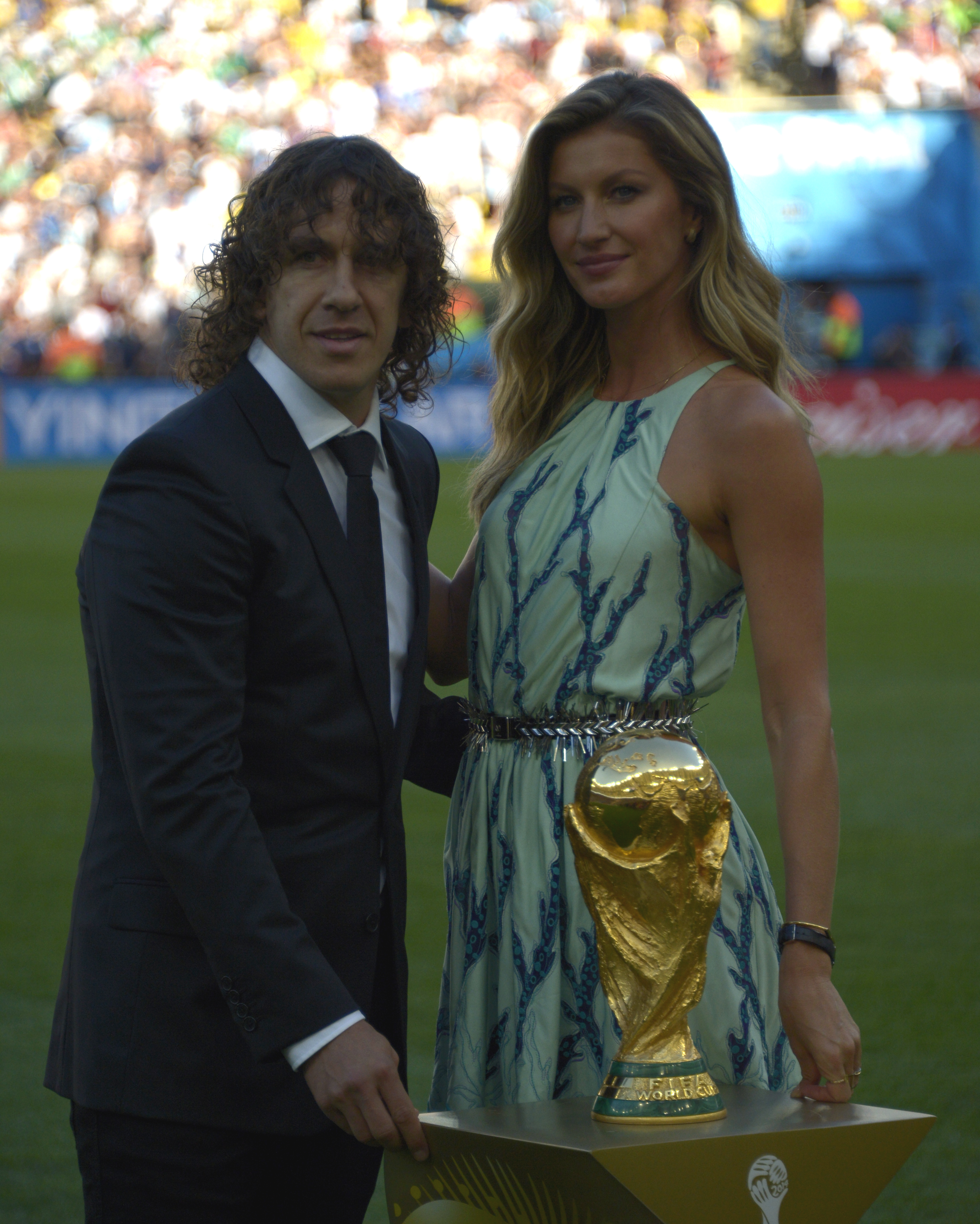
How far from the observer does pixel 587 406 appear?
2.22m

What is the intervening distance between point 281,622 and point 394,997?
1.65ft

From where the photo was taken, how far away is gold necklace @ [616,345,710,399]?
2.11 metres

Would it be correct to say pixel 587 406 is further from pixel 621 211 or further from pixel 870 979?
pixel 870 979

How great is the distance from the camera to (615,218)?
6.75 ft

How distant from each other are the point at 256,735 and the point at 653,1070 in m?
0.58

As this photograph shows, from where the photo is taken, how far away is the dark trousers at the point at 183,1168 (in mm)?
1789

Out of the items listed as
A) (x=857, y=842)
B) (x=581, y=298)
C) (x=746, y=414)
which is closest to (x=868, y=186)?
(x=857, y=842)

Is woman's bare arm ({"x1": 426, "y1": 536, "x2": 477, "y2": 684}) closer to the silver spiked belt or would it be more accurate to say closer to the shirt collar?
the silver spiked belt

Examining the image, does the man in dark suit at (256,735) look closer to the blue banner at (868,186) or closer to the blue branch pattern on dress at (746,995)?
the blue branch pattern on dress at (746,995)

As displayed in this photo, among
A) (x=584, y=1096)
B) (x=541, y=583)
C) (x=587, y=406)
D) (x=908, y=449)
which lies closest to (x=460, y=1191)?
(x=584, y=1096)

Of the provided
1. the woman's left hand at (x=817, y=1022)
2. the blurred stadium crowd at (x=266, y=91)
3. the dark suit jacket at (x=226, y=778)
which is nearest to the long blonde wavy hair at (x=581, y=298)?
the dark suit jacket at (x=226, y=778)

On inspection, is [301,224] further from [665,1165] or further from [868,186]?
[868,186]

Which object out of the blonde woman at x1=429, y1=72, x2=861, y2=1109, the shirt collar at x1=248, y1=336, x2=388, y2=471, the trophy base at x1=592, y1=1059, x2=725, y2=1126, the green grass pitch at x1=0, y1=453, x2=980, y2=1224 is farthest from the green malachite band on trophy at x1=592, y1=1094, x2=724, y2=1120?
the green grass pitch at x1=0, y1=453, x2=980, y2=1224

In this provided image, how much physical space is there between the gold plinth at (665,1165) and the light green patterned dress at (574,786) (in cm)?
47
